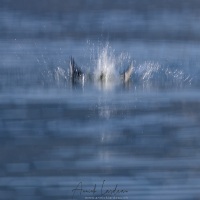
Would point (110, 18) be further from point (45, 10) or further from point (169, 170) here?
point (169, 170)

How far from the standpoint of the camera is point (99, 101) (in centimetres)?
64

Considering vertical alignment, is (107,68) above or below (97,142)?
above

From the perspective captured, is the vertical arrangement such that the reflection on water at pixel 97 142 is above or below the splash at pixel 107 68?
below

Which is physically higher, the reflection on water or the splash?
the splash

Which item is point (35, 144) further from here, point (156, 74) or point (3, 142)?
point (156, 74)

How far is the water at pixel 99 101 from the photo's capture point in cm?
64

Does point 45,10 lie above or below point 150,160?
above

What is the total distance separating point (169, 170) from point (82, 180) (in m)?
0.13

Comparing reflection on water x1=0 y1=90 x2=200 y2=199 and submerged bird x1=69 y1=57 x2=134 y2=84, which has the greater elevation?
submerged bird x1=69 y1=57 x2=134 y2=84

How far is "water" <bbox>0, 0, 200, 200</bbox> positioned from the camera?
643 mm

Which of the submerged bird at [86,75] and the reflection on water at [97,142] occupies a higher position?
the submerged bird at [86,75]

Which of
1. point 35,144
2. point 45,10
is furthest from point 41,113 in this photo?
point 45,10

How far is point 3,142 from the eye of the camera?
2.11 feet

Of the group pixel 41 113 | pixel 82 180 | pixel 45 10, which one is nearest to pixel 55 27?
pixel 45 10
